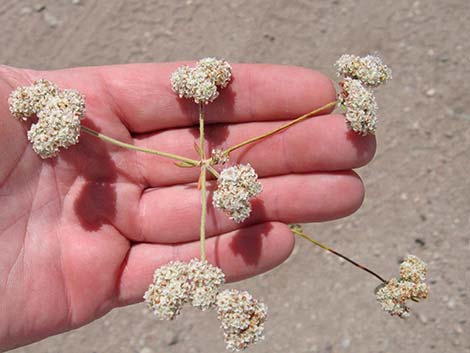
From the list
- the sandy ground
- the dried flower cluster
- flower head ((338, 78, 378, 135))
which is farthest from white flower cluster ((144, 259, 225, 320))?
the sandy ground

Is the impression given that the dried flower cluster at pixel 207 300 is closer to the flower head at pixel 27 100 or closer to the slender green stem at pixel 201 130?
the slender green stem at pixel 201 130

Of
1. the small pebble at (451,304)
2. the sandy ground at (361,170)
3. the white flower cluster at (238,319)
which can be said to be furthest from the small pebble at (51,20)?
the small pebble at (451,304)

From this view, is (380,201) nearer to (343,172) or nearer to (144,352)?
(343,172)

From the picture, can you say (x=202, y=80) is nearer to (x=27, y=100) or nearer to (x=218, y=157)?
(x=218, y=157)

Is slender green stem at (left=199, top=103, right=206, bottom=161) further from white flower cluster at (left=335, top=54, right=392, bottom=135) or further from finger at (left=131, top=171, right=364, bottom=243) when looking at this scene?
white flower cluster at (left=335, top=54, right=392, bottom=135)

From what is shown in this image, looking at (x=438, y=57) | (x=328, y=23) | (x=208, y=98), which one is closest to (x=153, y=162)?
(x=208, y=98)


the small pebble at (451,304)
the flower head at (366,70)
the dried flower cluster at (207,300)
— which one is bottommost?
the small pebble at (451,304)
